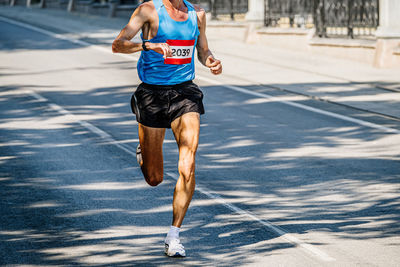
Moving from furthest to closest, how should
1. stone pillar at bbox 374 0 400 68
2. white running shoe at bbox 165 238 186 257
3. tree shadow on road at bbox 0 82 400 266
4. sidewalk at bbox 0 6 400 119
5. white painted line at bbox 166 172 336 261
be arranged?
stone pillar at bbox 374 0 400 68, sidewalk at bbox 0 6 400 119, tree shadow on road at bbox 0 82 400 266, white painted line at bbox 166 172 336 261, white running shoe at bbox 165 238 186 257

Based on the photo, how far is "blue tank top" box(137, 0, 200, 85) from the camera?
20.5 ft

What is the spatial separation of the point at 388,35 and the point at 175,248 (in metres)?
14.7

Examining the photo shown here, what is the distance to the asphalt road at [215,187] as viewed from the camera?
6.44 meters

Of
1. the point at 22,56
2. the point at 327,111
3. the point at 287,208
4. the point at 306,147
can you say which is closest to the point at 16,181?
the point at 287,208

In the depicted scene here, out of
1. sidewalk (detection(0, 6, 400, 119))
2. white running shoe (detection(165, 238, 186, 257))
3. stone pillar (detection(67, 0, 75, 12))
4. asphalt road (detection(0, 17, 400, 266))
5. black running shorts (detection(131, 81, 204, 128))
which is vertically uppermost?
black running shorts (detection(131, 81, 204, 128))

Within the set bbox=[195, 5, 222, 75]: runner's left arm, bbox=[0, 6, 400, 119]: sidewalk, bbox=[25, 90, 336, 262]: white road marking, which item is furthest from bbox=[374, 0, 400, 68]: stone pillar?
bbox=[195, 5, 222, 75]: runner's left arm

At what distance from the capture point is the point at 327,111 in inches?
551

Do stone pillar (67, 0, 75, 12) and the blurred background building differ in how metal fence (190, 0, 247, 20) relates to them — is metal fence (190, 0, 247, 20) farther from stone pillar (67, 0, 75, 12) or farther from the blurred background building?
stone pillar (67, 0, 75, 12)

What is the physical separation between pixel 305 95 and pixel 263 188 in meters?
7.46

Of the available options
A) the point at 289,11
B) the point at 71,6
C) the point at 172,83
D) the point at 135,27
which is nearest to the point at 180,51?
the point at 172,83

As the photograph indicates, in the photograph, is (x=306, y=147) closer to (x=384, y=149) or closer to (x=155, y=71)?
(x=384, y=149)

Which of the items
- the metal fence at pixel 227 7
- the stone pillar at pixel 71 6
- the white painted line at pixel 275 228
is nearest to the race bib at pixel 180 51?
the white painted line at pixel 275 228

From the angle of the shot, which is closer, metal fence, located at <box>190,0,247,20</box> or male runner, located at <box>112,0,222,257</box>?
male runner, located at <box>112,0,222,257</box>

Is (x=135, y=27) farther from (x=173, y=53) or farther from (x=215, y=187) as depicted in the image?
(x=215, y=187)
